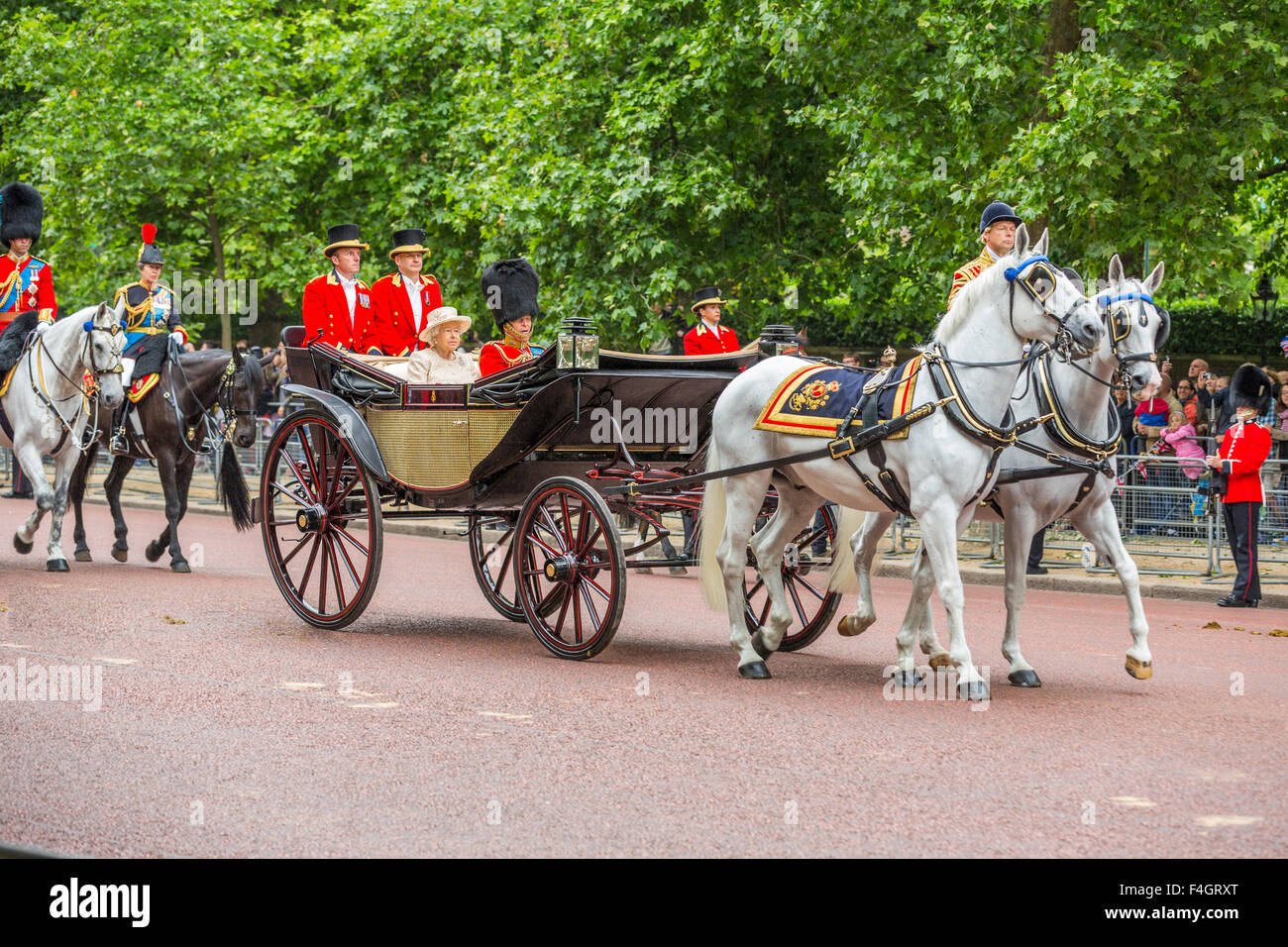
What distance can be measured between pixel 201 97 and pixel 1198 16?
61.6 feet

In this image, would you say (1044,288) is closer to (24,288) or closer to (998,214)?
(998,214)

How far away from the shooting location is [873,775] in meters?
6.09

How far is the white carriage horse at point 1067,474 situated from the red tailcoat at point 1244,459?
18.2 ft

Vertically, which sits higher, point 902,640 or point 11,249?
point 11,249

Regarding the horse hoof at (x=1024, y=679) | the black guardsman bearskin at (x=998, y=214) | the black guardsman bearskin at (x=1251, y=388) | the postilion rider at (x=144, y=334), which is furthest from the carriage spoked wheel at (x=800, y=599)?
the postilion rider at (x=144, y=334)

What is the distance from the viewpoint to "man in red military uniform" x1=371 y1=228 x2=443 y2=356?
1100 centimetres

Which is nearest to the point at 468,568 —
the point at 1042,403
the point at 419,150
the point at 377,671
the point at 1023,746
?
the point at 377,671

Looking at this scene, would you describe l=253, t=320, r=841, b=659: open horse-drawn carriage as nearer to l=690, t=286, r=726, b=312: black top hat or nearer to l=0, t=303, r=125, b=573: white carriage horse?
l=0, t=303, r=125, b=573: white carriage horse

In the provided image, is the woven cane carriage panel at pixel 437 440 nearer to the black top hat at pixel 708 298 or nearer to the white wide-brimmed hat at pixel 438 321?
the white wide-brimmed hat at pixel 438 321

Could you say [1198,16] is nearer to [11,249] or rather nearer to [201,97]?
[11,249]

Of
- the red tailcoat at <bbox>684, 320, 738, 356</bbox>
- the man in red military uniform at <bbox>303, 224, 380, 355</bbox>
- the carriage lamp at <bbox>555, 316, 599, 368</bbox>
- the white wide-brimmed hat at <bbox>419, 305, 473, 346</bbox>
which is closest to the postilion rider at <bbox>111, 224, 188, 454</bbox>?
the man in red military uniform at <bbox>303, 224, 380, 355</bbox>

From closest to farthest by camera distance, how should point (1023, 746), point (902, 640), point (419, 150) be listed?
point (1023, 746) < point (902, 640) < point (419, 150)

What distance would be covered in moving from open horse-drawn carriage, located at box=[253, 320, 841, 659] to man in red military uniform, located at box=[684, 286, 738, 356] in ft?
11.4
